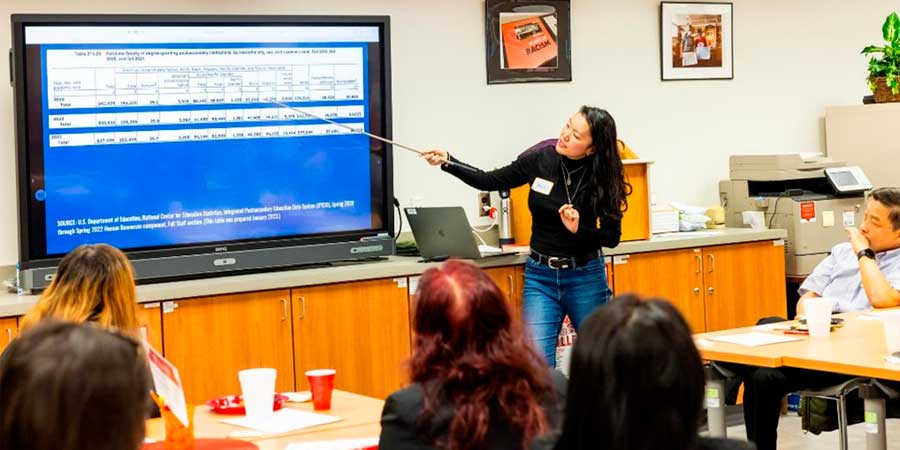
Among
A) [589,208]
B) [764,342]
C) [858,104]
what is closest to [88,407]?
[764,342]

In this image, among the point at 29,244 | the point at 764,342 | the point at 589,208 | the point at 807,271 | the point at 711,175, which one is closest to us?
the point at 764,342

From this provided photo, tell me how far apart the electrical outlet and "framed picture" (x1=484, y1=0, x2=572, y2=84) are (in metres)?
0.59

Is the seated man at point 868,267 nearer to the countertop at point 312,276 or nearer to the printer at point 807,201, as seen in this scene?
the countertop at point 312,276

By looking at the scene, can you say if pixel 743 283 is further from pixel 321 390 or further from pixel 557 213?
pixel 321 390

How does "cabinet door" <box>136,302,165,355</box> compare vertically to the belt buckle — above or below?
below

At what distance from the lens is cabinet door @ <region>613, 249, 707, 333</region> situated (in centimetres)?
630

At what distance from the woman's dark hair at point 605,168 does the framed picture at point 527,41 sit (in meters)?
1.31

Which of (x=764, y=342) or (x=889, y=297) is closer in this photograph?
(x=764, y=342)

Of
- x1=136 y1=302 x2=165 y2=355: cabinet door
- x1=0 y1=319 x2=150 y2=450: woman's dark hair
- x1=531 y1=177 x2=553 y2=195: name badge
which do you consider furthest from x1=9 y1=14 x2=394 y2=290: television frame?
x1=0 y1=319 x2=150 y2=450: woman's dark hair

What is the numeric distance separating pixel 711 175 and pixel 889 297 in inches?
95.2

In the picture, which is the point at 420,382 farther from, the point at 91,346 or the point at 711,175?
the point at 711,175

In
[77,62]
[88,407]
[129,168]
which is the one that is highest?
[77,62]

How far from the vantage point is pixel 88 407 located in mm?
1567

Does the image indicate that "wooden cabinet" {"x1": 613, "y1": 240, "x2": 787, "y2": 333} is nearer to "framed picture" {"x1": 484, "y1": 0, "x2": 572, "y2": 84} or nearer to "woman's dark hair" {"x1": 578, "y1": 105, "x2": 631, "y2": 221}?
"woman's dark hair" {"x1": 578, "y1": 105, "x2": 631, "y2": 221}
